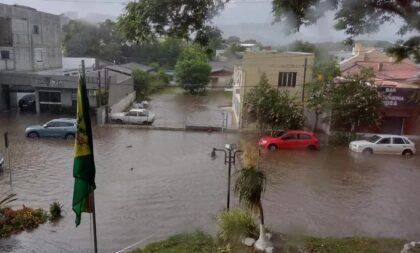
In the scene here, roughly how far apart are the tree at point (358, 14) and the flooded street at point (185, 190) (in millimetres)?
4652

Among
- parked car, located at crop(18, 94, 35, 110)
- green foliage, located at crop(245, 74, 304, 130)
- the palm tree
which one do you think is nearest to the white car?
green foliage, located at crop(245, 74, 304, 130)

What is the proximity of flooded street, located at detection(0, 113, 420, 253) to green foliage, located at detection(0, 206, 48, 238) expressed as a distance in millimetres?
256

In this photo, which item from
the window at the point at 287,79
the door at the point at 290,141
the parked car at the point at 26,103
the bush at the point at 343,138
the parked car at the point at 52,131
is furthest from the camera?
the parked car at the point at 26,103

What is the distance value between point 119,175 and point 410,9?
10518mm

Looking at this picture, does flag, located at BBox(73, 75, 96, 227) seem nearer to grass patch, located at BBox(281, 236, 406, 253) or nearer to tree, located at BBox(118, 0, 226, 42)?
tree, located at BBox(118, 0, 226, 42)

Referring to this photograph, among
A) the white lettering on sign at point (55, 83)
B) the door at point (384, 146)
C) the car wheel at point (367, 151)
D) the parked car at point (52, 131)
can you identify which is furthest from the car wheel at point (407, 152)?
the white lettering on sign at point (55, 83)

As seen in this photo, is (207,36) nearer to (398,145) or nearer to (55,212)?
(55,212)

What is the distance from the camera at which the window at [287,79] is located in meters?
21.8

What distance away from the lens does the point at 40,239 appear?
30.0ft

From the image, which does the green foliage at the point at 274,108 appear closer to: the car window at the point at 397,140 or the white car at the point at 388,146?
the white car at the point at 388,146

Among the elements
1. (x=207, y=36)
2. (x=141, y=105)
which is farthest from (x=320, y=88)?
(x=141, y=105)

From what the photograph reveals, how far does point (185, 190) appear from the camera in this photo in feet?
41.6

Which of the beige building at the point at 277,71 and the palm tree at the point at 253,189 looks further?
the beige building at the point at 277,71

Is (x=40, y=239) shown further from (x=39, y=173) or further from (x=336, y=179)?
(x=336, y=179)
